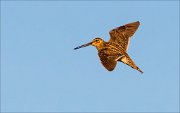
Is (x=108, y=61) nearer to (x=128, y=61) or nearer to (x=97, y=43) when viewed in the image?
(x=128, y=61)

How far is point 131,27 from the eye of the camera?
36594 millimetres

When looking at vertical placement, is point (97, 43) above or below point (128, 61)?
above

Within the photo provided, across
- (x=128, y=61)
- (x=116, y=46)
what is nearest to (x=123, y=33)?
(x=116, y=46)

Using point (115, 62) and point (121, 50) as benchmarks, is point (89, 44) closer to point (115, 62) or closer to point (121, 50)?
point (121, 50)

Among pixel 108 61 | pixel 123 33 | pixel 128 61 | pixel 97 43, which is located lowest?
pixel 108 61

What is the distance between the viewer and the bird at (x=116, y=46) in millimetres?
30156

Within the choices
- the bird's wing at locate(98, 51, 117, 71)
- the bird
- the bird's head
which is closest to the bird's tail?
the bird

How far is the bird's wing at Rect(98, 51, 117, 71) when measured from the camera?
94.9ft

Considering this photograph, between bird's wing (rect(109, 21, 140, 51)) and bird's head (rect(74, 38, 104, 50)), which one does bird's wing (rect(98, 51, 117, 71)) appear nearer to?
bird's head (rect(74, 38, 104, 50))

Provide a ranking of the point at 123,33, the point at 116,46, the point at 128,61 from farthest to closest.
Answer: the point at 123,33
the point at 116,46
the point at 128,61

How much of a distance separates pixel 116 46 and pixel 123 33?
7.51ft

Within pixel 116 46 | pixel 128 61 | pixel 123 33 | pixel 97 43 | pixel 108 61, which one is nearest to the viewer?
pixel 108 61

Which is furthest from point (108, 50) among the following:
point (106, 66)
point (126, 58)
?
point (106, 66)

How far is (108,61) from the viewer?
97.5 feet
